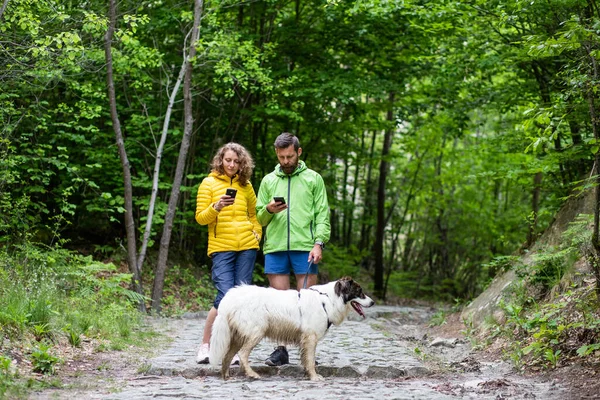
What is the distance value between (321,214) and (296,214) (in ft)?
0.89

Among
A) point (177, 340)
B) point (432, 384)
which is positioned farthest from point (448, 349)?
point (177, 340)

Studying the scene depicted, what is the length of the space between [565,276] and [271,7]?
11300 millimetres

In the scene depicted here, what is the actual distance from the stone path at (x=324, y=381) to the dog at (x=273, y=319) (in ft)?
0.83

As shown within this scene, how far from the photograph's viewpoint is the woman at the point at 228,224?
22.3 ft

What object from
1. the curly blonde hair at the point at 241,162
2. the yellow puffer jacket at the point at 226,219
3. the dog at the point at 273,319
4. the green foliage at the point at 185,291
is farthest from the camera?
the green foliage at the point at 185,291

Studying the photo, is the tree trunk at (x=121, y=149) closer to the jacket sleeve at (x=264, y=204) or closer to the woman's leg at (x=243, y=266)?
the woman's leg at (x=243, y=266)

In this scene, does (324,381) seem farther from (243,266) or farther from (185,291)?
(185,291)

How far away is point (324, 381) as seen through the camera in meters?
6.09

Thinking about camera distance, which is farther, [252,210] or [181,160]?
[181,160]

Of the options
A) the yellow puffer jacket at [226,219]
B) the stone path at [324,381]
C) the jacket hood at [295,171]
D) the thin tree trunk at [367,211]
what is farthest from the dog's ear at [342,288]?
the thin tree trunk at [367,211]

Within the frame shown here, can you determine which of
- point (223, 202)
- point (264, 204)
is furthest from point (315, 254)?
point (223, 202)

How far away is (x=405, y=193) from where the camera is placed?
25922 millimetres

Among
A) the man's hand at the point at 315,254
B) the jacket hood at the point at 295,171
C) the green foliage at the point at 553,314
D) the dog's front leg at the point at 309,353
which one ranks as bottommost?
the dog's front leg at the point at 309,353

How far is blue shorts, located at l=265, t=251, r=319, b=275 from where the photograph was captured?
6.80 m
